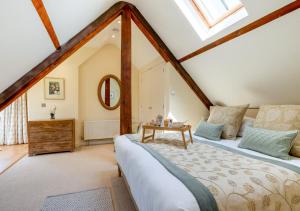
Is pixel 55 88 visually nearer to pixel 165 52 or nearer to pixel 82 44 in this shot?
pixel 82 44

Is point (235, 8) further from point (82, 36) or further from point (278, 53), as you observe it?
point (82, 36)

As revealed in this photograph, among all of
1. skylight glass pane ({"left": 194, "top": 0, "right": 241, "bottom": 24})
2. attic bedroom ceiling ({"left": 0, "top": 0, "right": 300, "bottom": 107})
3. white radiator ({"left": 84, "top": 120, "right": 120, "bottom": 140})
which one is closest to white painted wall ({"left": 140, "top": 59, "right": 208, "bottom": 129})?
attic bedroom ceiling ({"left": 0, "top": 0, "right": 300, "bottom": 107})

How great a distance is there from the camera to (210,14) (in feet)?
8.37

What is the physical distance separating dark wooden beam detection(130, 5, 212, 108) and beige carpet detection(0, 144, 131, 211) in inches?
89.0

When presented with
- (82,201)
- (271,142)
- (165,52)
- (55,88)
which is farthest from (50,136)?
(271,142)

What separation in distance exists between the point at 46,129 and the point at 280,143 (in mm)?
4104

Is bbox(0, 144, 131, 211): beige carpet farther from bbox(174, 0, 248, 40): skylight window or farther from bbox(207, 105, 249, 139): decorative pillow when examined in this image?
bbox(174, 0, 248, 40): skylight window

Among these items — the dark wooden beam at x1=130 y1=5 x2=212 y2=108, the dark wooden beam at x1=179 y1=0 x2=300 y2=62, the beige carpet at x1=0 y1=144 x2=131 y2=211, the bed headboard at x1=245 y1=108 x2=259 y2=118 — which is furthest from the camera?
the dark wooden beam at x1=130 y1=5 x2=212 y2=108

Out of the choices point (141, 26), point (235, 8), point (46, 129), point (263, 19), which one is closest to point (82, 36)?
point (141, 26)

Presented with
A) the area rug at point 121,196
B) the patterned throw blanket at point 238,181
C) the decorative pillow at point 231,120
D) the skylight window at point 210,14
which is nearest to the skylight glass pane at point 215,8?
the skylight window at point 210,14

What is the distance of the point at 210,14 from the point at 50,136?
3865mm

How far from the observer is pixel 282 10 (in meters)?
1.69

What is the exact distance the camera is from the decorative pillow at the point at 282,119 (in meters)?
1.83

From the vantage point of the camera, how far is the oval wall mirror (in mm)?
4867
